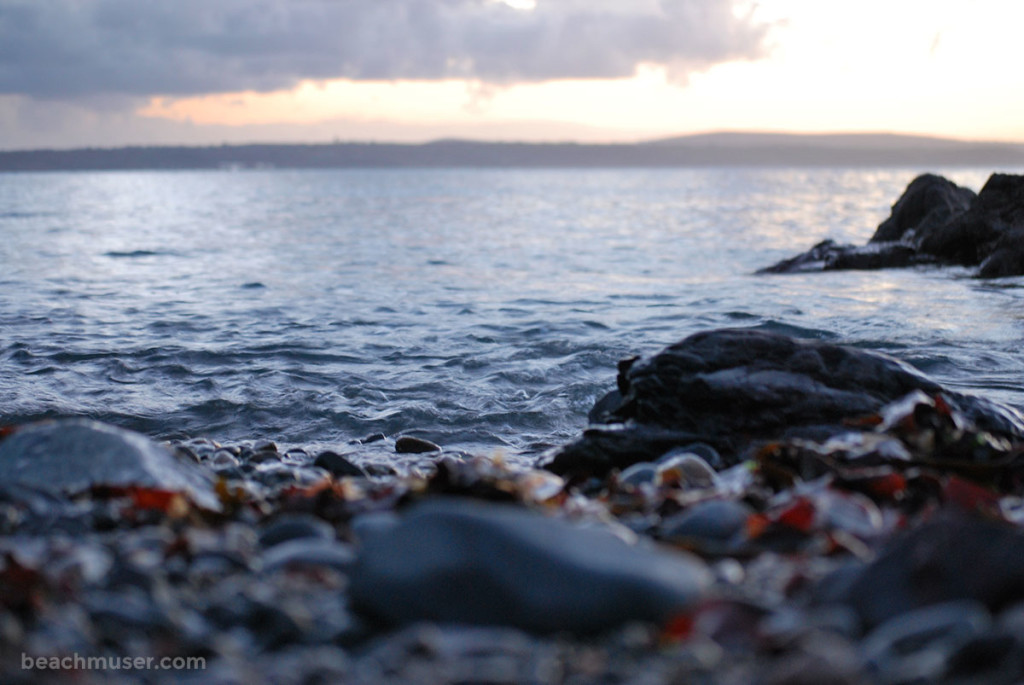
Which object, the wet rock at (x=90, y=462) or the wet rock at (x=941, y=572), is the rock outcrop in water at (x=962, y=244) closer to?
the wet rock at (x=941, y=572)

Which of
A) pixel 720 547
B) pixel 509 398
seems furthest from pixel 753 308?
pixel 720 547

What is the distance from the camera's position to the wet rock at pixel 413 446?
6707 millimetres

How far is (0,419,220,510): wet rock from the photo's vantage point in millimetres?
3688

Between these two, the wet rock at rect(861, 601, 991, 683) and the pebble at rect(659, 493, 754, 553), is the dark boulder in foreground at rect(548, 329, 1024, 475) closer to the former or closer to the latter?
the pebble at rect(659, 493, 754, 553)

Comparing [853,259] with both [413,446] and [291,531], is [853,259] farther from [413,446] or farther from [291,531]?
[291,531]

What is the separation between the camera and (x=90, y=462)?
3.80 m

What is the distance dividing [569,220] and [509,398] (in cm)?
3120

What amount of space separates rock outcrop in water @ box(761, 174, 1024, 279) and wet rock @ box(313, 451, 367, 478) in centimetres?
1460

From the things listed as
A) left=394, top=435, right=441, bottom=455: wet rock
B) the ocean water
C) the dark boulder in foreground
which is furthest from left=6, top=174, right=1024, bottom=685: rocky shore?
the ocean water

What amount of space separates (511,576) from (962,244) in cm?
1855

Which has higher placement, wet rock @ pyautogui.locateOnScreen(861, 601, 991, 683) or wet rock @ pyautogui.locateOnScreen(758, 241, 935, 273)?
wet rock @ pyautogui.locateOnScreen(861, 601, 991, 683)

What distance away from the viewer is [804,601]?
2408mm

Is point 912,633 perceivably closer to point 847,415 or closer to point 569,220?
point 847,415

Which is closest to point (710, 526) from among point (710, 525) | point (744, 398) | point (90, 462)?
point (710, 525)
